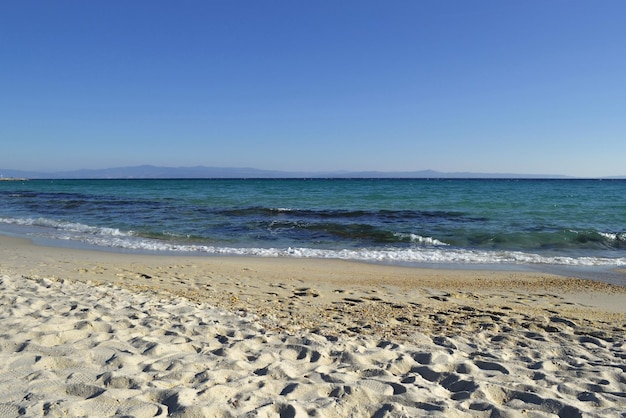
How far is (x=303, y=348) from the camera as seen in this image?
14.3 ft

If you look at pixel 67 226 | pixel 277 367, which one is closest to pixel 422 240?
pixel 277 367

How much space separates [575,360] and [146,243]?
12.0 metres

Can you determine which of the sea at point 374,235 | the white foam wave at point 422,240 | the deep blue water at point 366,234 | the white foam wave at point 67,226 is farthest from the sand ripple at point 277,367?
the white foam wave at point 67,226

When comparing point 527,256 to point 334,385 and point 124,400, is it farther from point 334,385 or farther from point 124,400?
point 124,400

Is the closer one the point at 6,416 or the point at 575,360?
the point at 6,416

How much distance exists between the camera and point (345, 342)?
15.1ft

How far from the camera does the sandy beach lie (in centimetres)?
319

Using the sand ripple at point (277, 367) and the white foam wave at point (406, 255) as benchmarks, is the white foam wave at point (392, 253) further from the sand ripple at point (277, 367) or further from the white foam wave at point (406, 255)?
the sand ripple at point (277, 367)

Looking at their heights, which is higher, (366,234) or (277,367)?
(277,367)

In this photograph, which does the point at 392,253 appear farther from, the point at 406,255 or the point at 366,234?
the point at 366,234

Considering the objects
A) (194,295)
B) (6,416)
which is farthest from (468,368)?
(194,295)

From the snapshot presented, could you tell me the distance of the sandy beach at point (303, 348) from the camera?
10.5ft

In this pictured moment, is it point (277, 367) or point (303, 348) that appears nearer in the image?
point (277, 367)

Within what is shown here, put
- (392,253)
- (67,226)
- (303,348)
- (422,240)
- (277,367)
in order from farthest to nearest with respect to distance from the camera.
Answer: (67,226), (422,240), (392,253), (303,348), (277,367)
